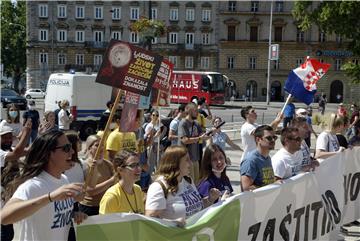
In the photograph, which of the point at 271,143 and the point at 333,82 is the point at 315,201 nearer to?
the point at 271,143

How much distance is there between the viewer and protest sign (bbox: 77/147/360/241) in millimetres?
4055

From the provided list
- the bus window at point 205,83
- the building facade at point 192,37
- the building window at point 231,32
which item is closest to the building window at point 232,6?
the building facade at point 192,37

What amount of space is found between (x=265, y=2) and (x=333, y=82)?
1325 cm

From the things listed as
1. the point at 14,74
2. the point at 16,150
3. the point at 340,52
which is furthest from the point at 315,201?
the point at 14,74

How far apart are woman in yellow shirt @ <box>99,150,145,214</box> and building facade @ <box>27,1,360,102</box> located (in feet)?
208

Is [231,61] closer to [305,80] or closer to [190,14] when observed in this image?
[190,14]

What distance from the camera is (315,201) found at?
6191 mm

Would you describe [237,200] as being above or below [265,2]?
below

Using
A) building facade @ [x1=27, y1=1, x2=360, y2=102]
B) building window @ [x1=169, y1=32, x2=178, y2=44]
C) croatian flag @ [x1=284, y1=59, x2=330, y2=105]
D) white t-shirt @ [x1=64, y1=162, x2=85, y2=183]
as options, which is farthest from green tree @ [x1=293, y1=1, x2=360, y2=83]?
building window @ [x1=169, y1=32, x2=178, y2=44]

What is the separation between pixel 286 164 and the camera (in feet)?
20.2

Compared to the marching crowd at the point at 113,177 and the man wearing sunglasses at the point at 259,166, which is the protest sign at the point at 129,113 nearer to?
the marching crowd at the point at 113,177

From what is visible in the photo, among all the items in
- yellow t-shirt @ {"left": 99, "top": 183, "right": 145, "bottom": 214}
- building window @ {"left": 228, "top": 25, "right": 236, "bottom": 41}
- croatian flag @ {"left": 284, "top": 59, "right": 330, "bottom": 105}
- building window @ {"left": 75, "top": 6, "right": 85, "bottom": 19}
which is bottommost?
yellow t-shirt @ {"left": 99, "top": 183, "right": 145, "bottom": 214}

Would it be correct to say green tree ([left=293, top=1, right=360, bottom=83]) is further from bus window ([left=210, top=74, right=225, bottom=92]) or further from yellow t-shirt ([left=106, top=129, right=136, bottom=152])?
yellow t-shirt ([left=106, top=129, right=136, bottom=152])

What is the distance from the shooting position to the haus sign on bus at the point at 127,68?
470 centimetres
